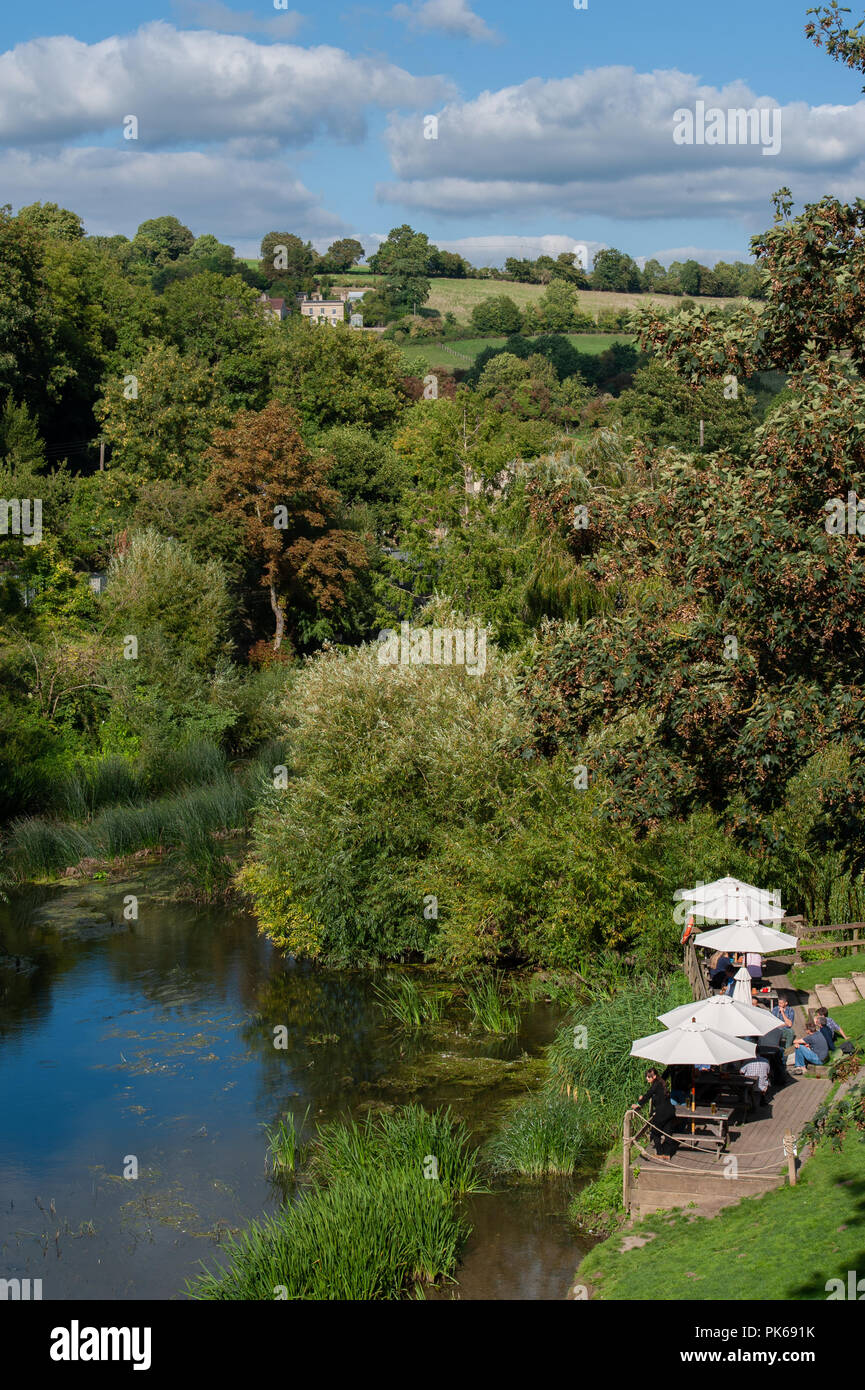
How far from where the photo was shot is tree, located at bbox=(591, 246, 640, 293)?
189 metres

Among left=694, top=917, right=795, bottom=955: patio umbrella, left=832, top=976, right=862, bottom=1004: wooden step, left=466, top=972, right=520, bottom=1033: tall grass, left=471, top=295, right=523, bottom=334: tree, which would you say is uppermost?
left=471, top=295, right=523, bottom=334: tree

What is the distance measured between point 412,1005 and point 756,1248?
10731mm

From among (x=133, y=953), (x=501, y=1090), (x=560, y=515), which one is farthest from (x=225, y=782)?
(x=560, y=515)

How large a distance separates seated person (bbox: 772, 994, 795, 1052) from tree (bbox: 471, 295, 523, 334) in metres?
150

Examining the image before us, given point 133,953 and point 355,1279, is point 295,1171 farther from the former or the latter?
point 133,953

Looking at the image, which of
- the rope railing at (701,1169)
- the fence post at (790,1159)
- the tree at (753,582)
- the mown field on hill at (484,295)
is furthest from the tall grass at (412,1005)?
the mown field on hill at (484,295)

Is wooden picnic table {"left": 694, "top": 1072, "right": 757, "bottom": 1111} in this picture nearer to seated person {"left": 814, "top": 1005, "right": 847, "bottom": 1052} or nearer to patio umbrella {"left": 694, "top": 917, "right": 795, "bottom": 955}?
seated person {"left": 814, "top": 1005, "right": 847, "bottom": 1052}

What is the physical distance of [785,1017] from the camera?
18.8m

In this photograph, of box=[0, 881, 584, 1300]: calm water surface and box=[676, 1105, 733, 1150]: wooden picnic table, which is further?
box=[676, 1105, 733, 1150]: wooden picnic table

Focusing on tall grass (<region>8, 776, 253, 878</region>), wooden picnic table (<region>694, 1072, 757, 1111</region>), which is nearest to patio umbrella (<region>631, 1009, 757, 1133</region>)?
wooden picnic table (<region>694, 1072, 757, 1111</region>)

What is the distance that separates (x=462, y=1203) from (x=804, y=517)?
9.22 m

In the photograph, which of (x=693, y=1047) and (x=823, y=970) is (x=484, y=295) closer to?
(x=823, y=970)

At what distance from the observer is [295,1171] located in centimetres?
1623

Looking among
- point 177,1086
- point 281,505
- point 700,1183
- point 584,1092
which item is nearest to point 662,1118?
point 700,1183
